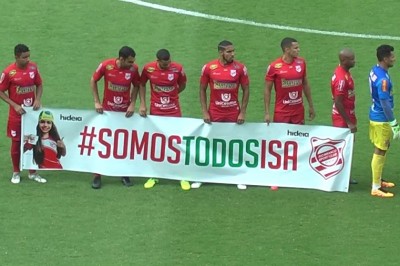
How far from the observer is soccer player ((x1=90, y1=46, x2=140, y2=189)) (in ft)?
47.4

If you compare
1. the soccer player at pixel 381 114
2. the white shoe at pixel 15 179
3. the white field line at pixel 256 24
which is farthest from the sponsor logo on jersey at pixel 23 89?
the white field line at pixel 256 24

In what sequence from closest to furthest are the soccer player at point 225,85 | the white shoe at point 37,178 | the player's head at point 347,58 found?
the player's head at point 347,58, the soccer player at point 225,85, the white shoe at point 37,178

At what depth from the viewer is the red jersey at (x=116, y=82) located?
14461 mm

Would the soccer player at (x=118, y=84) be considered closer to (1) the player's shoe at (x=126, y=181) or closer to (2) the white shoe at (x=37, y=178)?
(1) the player's shoe at (x=126, y=181)

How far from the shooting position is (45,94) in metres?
17.5

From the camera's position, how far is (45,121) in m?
14.6

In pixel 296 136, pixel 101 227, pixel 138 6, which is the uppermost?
pixel 138 6

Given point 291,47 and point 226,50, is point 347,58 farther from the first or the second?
point 226,50

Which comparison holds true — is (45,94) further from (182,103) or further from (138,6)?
(138,6)

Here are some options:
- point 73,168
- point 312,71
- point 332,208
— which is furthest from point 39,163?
point 312,71

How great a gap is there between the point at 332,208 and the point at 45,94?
5644mm

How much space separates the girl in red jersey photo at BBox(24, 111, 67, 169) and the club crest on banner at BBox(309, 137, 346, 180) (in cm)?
336

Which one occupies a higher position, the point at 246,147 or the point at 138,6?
the point at 138,6

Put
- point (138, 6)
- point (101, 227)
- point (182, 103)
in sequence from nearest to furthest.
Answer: point (101, 227) → point (182, 103) → point (138, 6)
